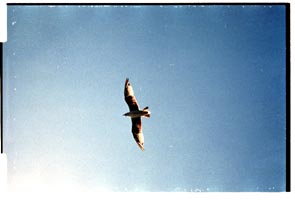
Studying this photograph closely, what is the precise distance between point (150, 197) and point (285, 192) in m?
1.23

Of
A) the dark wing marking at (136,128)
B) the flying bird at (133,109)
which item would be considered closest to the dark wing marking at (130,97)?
the flying bird at (133,109)

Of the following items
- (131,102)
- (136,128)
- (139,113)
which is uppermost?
(131,102)

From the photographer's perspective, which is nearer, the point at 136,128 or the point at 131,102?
the point at 131,102

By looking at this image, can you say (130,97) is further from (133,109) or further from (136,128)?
(136,128)

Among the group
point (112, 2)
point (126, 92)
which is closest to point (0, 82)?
point (112, 2)

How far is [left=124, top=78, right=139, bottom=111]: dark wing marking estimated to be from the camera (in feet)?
16.6

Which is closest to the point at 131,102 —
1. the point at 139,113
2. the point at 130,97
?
the point at 130,97

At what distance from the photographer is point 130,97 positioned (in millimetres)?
5059

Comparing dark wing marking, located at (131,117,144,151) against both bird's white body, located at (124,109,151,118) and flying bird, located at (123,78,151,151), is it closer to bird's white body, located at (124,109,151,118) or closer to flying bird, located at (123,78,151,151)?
flying bird, located at (123,78,151,151)

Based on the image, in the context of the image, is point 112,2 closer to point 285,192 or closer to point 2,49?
point 2,49

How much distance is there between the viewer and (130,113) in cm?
512

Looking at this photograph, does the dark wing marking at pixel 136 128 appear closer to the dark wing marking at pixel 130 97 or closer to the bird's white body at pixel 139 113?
the bird's white body at pixel 139 113

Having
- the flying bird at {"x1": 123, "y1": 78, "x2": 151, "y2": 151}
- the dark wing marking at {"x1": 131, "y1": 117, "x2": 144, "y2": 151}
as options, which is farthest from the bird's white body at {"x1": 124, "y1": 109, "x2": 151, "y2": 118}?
the dark wing marking at {"x1": 131, "y1": 117, "x2": 144, "y2": 151}

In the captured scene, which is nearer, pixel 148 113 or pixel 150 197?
pixel 150 197
